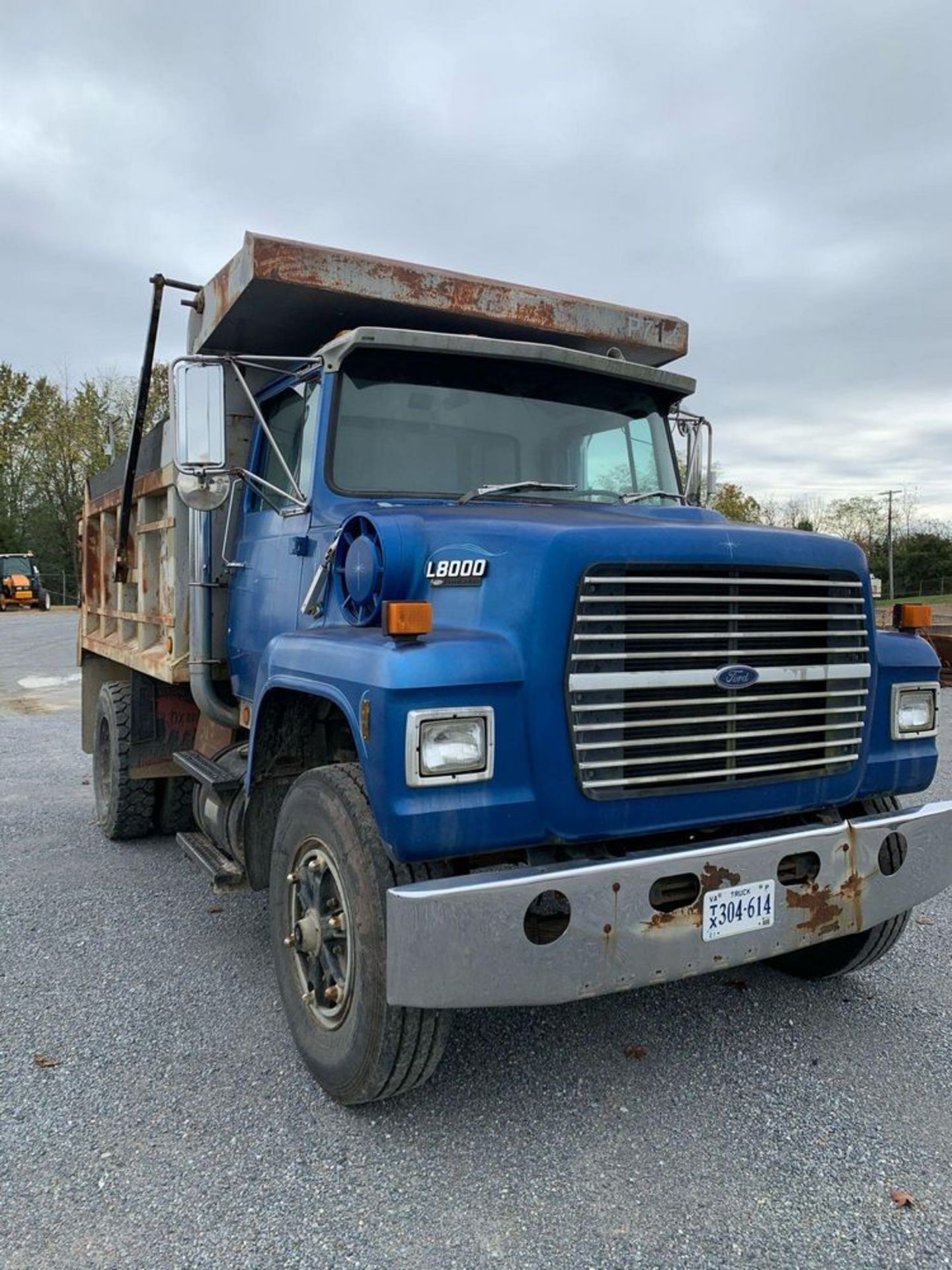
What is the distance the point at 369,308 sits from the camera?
14.2 ft

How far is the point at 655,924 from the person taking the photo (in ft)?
9.32

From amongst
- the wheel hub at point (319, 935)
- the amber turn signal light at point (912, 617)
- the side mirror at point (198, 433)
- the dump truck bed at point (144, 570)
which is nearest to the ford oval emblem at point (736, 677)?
the amber turn signal light at point (912, 617)

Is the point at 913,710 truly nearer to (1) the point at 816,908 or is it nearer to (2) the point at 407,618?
A: (1) the point at 816,908

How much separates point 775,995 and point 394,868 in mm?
2042

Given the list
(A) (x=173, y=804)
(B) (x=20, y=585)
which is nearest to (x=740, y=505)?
(B) (x=20, y=585)

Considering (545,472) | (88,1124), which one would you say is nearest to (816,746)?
(545,472)

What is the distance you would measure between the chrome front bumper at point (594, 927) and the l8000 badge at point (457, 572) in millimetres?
909

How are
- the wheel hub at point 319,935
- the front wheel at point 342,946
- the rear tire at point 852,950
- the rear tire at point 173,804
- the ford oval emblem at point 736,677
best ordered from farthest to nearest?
the rear tire at point 173,804
the rear tire at point 852,950
the wheel hub at point 319,935
the ford oval emblem at point 736,677
the front wheel at point 342,946

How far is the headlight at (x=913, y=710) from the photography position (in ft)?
11.8

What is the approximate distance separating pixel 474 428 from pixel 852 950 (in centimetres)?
264

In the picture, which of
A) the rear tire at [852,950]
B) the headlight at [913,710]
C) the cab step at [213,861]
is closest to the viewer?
the headlight at [913,710]

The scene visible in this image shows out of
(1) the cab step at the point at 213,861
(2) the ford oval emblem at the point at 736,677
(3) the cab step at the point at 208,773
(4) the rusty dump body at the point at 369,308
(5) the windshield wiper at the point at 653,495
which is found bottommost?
(1) the cab step at the point at 213,861

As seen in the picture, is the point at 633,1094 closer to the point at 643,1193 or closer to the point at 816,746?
the point at 643,1193

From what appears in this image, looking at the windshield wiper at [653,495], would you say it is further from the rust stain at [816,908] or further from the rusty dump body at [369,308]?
the rust stain at [816,908]
